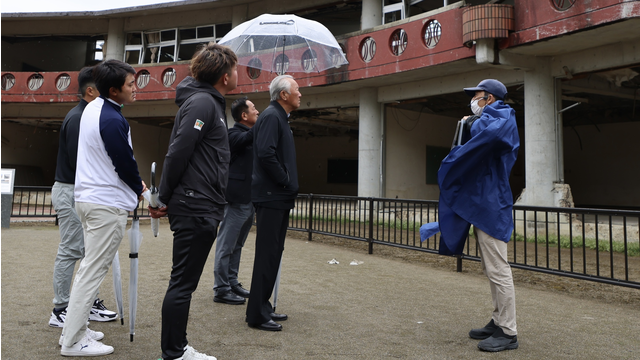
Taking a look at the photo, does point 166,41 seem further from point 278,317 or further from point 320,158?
point 278,317

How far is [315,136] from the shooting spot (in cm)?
2628

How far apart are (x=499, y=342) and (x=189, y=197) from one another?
2385 mm

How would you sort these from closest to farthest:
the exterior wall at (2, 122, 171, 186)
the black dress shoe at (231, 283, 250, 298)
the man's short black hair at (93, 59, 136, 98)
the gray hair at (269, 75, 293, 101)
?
the man's short black hair at (93, 59, 136, 98), the gray hair at (269, 75, 293, 101), the black dress shoe at (231, 283, 250, 298), the exterior wall at (2, 122, 171, 186)

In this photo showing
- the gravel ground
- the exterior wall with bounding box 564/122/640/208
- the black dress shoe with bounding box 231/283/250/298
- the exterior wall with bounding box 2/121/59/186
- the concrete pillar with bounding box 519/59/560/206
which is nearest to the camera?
the gravel ground

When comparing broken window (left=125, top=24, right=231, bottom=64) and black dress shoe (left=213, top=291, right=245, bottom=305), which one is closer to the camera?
black dress shoe (left=213, top=291, right=245, bottom=305)

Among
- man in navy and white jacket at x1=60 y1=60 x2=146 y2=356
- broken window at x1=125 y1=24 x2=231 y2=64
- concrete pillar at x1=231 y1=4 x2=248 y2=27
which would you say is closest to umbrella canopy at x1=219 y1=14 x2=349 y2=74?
man in navy and white jacket at x1=60 y1=60 x2=146 y2=356

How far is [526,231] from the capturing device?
688 centimetres

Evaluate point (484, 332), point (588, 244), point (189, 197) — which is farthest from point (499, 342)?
point (588, 244)

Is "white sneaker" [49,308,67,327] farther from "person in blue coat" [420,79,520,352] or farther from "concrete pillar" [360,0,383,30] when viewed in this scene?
"concrete pillar" [360,0,383,30]

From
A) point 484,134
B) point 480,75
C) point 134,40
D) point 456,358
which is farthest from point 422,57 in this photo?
point 134,40

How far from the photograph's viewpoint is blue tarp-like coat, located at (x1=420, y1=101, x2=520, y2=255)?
10.7 feet

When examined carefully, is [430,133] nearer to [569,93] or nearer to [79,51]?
[569,93]

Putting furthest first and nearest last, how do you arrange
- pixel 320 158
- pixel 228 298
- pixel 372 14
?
pixel 320 158 → pixel 372 14 → pixel 228 298

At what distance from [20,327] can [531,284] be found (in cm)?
579
